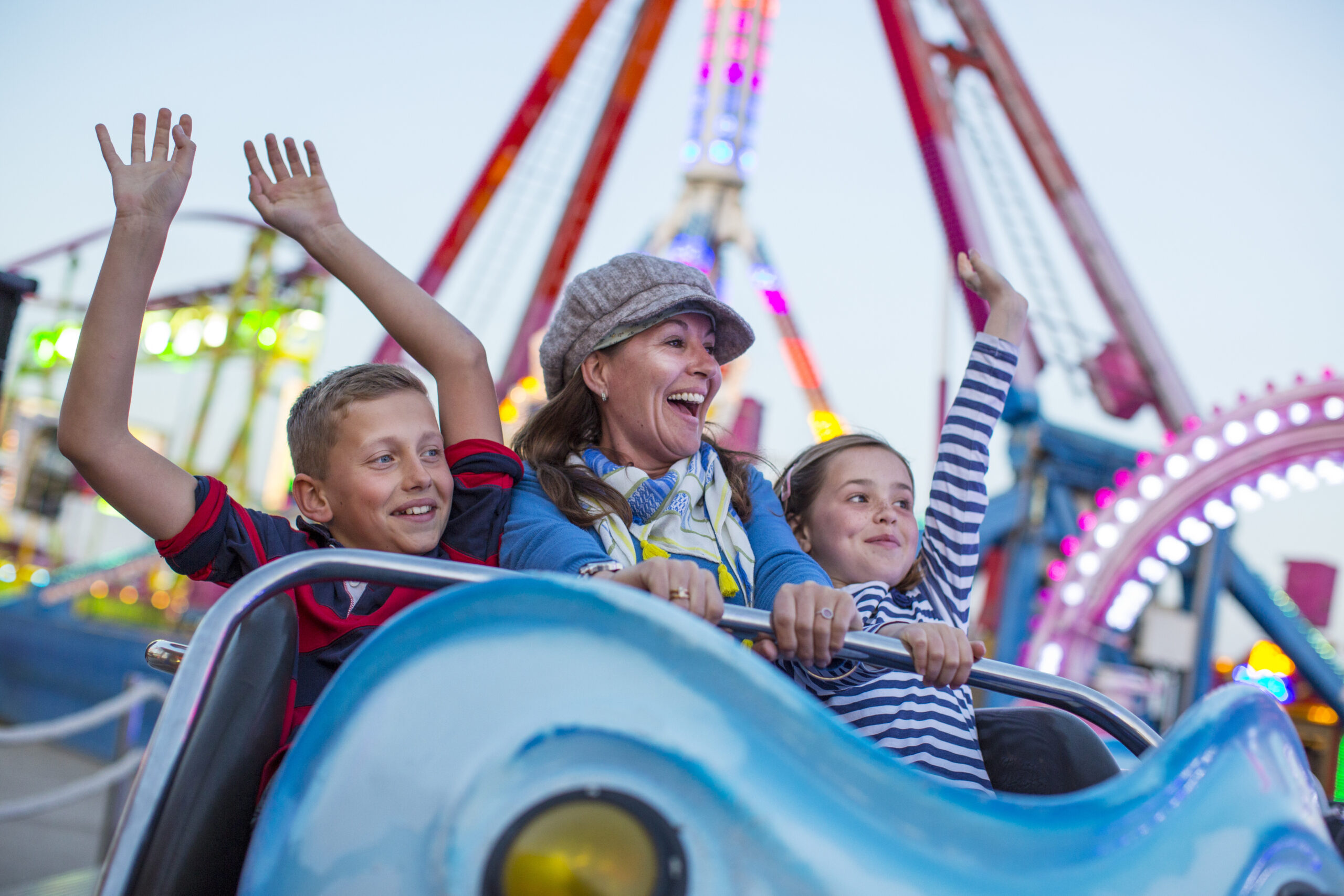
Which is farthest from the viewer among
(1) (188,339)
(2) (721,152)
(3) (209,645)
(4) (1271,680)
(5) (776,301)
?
(1) (188,339)

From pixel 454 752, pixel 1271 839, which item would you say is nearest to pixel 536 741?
pixel 454 752

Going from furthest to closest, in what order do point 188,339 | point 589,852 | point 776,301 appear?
point 188,339, point 776,301, point 589,852

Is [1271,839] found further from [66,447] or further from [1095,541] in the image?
[1095,541]

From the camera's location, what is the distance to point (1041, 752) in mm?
1278

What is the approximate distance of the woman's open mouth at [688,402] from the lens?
1496 millimetres

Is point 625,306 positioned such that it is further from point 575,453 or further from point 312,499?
point 312,499

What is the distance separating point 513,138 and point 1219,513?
743cm

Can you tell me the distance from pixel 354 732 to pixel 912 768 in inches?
15.4

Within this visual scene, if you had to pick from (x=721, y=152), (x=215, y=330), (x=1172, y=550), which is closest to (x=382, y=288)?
(x=1172, y=550)

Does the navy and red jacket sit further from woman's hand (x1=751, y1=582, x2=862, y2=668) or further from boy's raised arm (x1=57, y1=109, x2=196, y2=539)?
woman's hand (x1=751, y1=582, x2=862, y2=668)

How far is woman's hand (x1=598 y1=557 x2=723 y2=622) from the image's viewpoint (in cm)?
93

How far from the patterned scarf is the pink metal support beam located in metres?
5.70

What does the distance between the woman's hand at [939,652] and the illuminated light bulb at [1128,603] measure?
3686mm

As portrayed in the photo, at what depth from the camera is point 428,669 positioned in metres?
0.69
